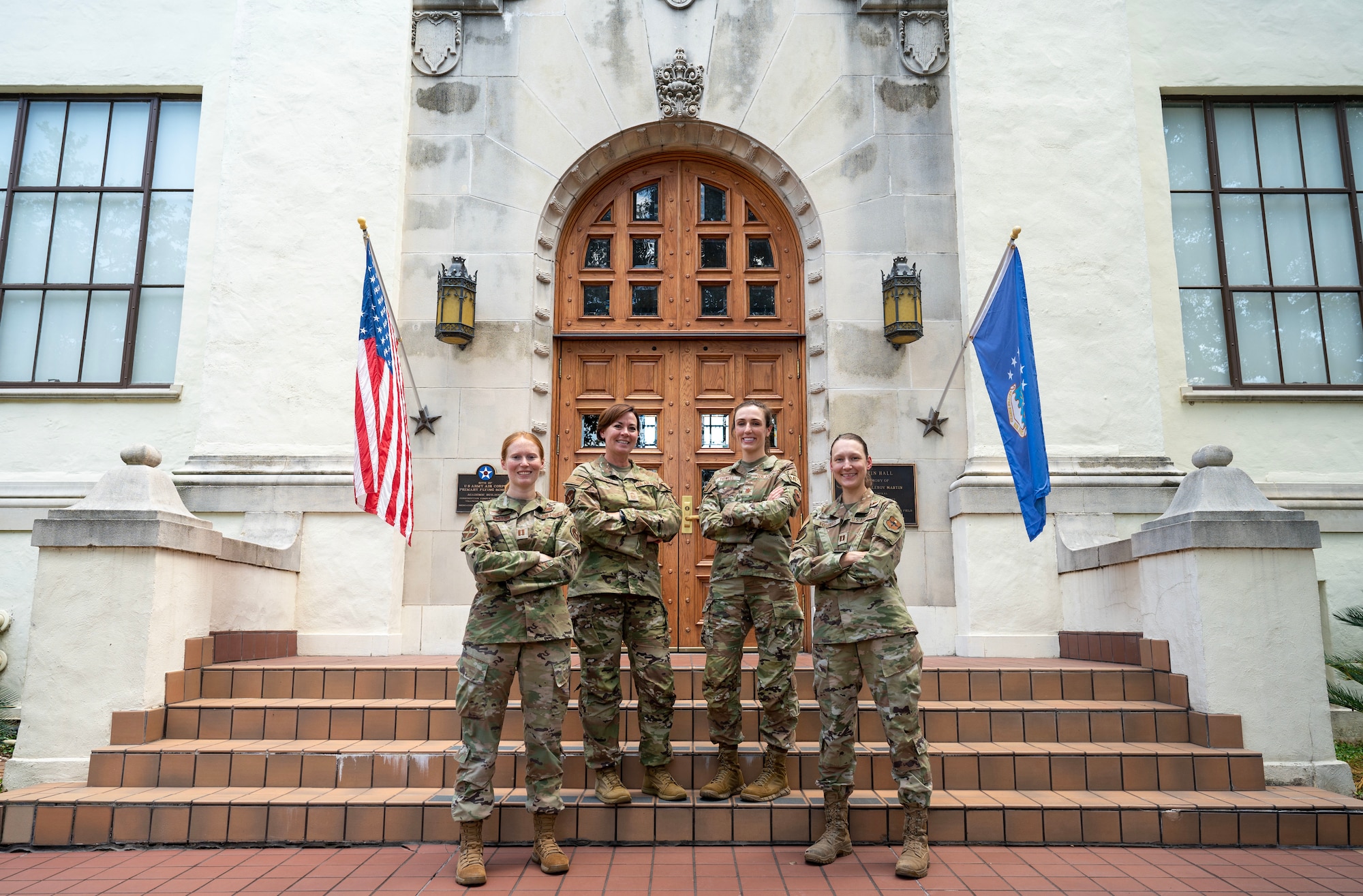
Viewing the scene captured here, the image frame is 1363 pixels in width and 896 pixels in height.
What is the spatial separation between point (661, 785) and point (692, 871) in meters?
0.64

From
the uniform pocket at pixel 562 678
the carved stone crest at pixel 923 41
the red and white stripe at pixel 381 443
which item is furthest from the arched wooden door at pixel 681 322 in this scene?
the uniform pocket at pixel 562 678

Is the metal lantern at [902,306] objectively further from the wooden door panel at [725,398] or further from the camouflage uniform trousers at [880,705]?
the camouflage uniform trousers at [880,705]

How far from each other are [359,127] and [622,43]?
8.97ft

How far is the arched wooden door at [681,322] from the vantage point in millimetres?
8992

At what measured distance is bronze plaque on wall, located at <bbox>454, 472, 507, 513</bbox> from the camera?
338 inches

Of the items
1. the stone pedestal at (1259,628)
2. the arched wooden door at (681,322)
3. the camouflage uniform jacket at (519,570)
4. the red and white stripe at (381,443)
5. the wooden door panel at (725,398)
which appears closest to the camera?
the camouflage uniform jacket at (519,570)

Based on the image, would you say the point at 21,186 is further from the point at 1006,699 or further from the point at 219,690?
the point at 1006,699

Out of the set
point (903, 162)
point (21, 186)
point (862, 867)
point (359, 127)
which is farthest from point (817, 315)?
point (21, 186)

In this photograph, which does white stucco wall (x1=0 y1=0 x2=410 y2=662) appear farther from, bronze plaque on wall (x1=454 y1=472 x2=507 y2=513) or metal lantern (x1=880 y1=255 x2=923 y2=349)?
metal lantern (x1=880 y1=255 x2=923 y2=349)

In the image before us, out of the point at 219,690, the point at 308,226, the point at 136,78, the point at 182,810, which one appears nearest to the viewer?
the point at 182,810

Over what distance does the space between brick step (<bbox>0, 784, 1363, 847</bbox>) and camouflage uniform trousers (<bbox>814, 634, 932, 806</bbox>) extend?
42 centimetres

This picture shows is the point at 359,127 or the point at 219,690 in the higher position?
the point at 359,127

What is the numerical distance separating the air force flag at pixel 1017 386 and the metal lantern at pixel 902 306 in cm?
120

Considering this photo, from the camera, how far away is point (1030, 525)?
6594mm
